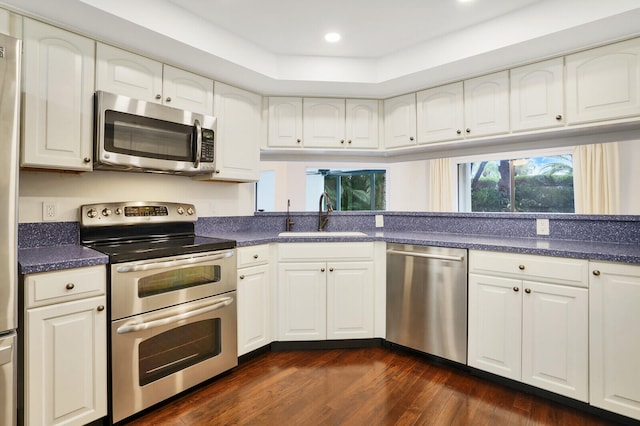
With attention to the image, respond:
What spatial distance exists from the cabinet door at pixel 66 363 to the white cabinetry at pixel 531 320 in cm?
217

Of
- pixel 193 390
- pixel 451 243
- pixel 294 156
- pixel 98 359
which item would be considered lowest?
pixel 193 390

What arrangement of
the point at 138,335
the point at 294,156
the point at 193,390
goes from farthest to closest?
the point at 294,156 < the point at 193,390 < the point at 138,335

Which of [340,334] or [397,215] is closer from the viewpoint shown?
[340,334]

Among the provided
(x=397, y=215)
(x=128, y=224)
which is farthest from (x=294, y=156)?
(x=128, y=224)

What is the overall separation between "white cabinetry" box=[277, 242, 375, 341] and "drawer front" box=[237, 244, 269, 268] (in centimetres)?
12

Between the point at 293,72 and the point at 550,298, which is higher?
the point at 293,72

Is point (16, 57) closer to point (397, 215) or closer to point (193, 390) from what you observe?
point (193, 390)

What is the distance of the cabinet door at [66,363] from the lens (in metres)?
1.47

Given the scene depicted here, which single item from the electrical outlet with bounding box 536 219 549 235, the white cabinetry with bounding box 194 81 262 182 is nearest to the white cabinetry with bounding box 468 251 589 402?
the electrical outlet with bounding box 536 219 549 235

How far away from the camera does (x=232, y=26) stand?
7.57 ft

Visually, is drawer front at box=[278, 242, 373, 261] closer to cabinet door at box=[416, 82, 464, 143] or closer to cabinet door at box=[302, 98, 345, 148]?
cabinet door at box=[302, 98, 345, 148]

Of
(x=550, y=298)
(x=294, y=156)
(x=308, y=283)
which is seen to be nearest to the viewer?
(x=550, y=298)

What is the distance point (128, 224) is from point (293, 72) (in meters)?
1.68

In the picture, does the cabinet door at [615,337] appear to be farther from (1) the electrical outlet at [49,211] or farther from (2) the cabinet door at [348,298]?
(1) the electrical outlet at [49,211]
